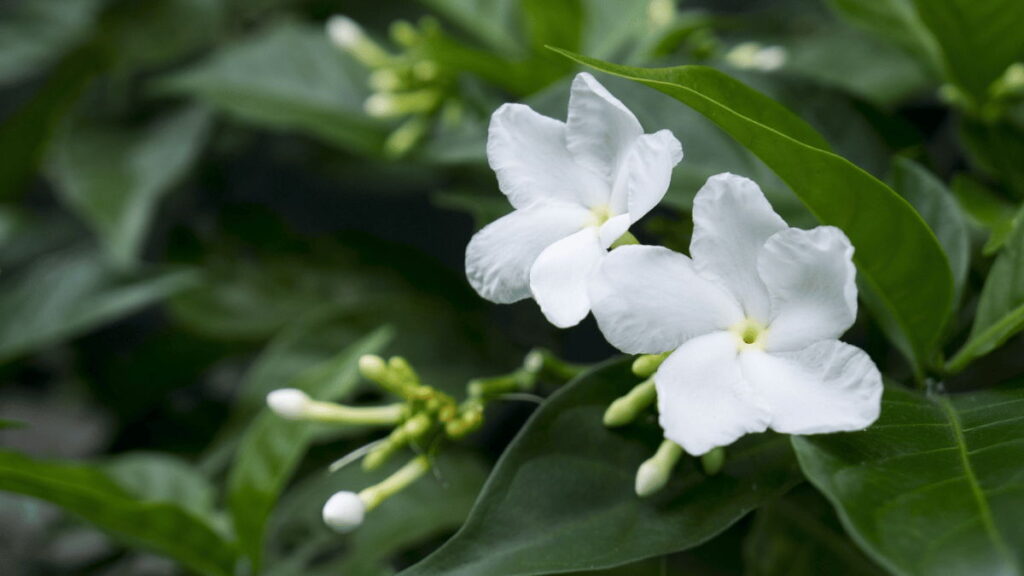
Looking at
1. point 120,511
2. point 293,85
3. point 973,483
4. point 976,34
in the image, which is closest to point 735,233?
point 973,483

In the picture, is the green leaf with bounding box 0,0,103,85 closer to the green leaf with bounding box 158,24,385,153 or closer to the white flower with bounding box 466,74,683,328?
the green leaf with bounding box 158,24,385,153

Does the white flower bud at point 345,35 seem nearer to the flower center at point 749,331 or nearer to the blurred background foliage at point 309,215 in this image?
the blurred background foliage at point 309,215

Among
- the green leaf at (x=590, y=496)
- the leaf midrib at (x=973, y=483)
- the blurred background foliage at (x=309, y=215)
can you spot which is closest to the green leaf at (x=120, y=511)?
the blurred background foliage at (x=309, y=215)

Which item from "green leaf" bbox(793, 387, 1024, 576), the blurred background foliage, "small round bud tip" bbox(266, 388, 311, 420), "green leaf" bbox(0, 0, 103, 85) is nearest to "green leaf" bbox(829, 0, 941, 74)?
the blurred background foliage

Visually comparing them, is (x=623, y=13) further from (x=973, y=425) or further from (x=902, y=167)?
(x=973, y=425)

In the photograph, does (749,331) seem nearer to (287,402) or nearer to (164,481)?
(287,402)
